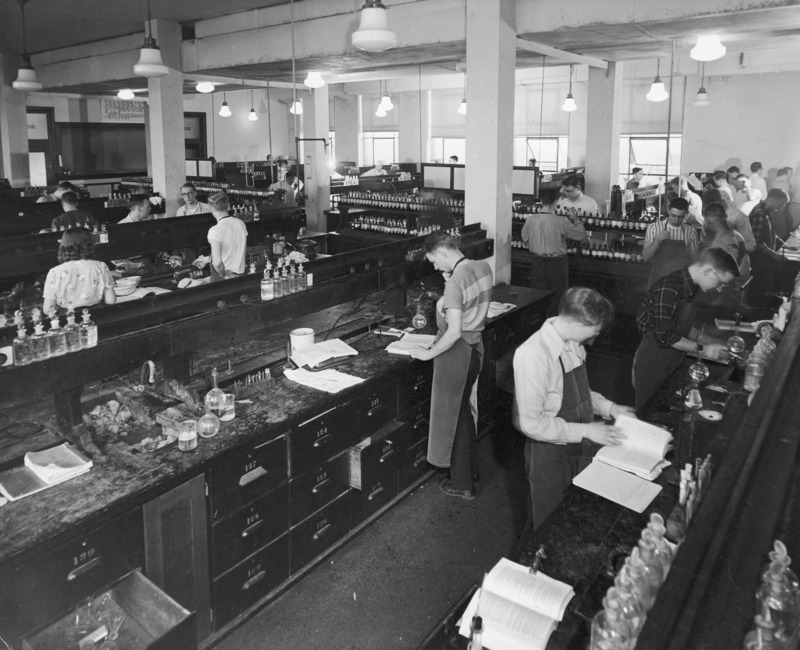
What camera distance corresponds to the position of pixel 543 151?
20.8 metres

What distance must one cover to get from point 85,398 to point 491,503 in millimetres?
2719

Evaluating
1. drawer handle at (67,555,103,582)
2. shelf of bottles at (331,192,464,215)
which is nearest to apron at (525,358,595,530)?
drawer handle at (67,555,103,582)

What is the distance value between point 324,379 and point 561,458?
1564 millimetres

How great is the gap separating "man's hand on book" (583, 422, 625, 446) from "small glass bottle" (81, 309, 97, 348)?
2.41 metres

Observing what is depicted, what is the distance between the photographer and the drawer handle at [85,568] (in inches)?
112

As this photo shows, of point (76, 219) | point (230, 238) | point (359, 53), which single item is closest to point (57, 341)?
point (230, 238)

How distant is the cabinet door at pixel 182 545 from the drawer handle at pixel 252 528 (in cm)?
26

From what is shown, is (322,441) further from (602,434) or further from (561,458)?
(602,434)

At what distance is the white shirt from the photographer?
329 cm

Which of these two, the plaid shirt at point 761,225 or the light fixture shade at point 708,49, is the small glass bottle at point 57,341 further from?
the plaid shirt at point 761,225

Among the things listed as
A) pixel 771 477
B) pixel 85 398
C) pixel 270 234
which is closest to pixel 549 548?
pixel 771 477

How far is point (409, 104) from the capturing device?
22234 millimetres

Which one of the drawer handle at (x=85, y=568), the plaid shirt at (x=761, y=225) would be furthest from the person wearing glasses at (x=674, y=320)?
the plaid shirt at (x=761, y=225)

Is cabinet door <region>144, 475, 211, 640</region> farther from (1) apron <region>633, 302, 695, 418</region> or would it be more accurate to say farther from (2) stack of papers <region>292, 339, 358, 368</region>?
(1) apron <region>633, 302, 695, 418</region>
